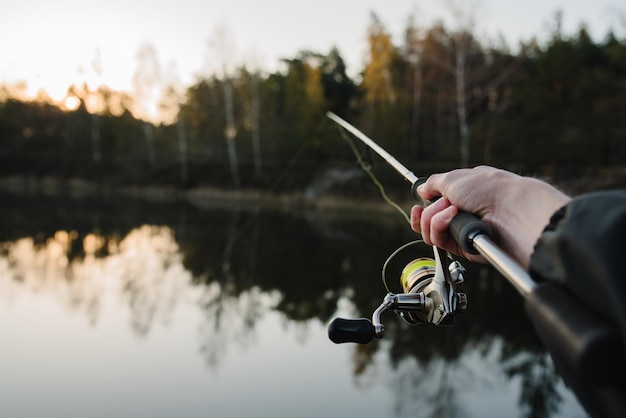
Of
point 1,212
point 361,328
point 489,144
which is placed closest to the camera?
point 361,328

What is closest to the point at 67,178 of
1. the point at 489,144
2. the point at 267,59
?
the point at 267,59

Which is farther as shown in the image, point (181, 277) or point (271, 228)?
point (271, 228)

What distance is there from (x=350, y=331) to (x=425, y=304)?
0.29 meters

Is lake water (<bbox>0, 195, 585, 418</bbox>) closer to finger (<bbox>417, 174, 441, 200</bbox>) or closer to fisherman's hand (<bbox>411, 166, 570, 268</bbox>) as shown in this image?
finger (<bbox>417, 174, 441, 200</bbox>)

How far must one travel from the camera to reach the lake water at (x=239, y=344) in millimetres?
4312

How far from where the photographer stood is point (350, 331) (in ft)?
4.27

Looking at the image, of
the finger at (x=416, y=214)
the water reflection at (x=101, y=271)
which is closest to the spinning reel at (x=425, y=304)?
the finger at (x=416, y=214)

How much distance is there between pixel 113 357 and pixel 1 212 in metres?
13.6

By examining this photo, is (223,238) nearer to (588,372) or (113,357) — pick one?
(113,357)

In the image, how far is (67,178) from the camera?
31281mm

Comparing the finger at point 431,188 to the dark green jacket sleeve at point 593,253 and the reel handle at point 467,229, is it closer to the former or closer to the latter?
the reel handle at point 467,229

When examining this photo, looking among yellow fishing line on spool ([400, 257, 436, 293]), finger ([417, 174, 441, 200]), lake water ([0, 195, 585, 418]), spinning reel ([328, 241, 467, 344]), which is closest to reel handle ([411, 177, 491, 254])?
finger ([417, 174, 441, 200])

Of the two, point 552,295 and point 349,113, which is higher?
point 349,113

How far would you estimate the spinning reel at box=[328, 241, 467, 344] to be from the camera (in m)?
1.31
